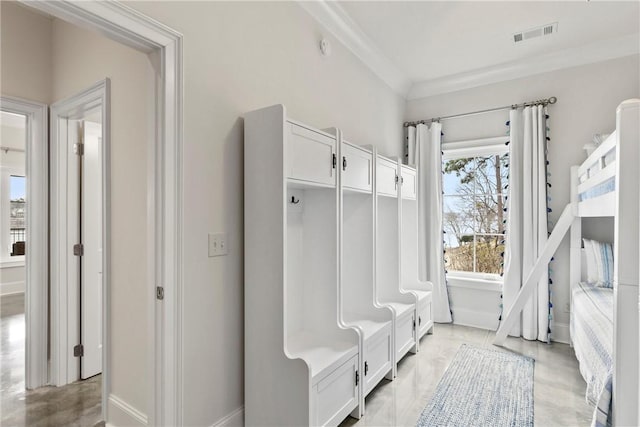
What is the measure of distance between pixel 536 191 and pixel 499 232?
64 cm

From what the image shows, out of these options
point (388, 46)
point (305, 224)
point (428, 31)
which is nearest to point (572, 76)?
point (428, 31)

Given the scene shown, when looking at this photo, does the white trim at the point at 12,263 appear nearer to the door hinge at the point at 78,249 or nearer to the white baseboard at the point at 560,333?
the door hinge at the point at 78,249

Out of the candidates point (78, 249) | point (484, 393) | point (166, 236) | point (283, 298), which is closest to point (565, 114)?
point (484, 393)

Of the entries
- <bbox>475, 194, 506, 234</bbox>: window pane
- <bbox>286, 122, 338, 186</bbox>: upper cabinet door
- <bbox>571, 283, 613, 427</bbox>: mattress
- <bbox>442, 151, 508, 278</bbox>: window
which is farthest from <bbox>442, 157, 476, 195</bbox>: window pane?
→ <bbox>286, 122, 338, 186</bbox>: upper cabinet door

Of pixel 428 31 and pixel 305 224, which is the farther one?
pixel 428 31

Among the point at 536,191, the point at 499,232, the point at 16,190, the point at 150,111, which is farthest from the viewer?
the point at 16,190

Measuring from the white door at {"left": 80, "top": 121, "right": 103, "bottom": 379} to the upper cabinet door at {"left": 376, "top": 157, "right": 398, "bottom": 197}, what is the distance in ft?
6.85

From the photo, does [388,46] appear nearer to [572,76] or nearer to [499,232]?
[572,76]

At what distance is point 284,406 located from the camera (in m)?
1.71

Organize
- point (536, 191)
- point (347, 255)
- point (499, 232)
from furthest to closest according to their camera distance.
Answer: point (499, 232), point (536, 191), point (347, 255)

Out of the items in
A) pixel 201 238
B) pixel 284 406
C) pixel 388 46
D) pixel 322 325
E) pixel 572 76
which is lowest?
pixel 284 406

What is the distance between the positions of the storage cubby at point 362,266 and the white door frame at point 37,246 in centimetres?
208

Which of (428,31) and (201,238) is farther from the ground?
(428,31)

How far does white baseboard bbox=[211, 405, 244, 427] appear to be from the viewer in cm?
180
